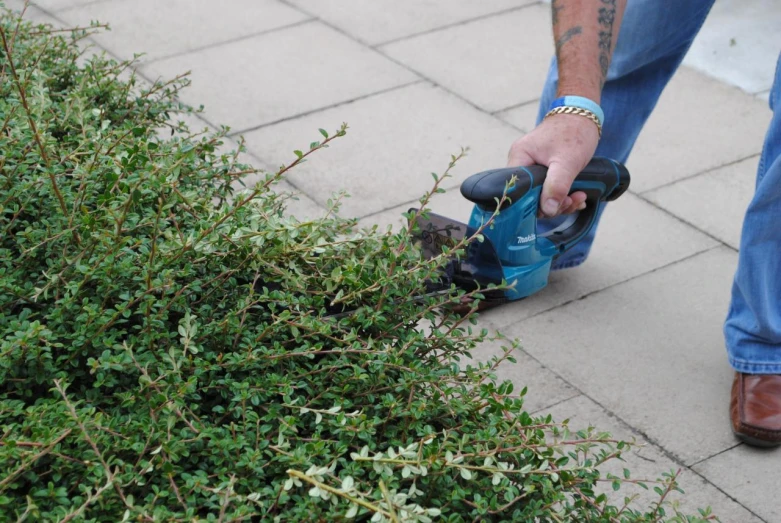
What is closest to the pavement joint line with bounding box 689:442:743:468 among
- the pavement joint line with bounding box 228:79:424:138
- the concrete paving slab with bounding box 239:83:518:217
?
the concrete paving slab with bounding box 239:83:518:217

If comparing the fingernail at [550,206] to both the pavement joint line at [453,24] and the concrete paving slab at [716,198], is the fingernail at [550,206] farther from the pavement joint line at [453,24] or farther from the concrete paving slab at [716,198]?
the pavement joint line at [453,24]

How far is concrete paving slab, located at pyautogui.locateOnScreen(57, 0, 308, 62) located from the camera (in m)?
5.83

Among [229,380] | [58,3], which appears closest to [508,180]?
[229,380]

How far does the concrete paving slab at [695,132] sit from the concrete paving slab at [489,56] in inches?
28.9

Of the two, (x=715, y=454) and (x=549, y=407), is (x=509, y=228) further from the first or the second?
(x=715, y=454)

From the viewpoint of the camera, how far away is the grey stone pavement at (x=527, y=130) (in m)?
3.29

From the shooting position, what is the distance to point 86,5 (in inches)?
251

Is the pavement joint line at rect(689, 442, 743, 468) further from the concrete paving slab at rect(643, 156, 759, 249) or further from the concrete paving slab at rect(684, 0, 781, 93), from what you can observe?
the concrete paving slab at rect(684, 0, 781, 93)

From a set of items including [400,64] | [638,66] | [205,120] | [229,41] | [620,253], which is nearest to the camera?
[638,66]

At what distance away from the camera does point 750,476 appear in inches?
118

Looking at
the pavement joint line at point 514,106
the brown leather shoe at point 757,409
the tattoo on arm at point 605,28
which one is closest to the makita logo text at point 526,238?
the tattoo on arm at point 605,28

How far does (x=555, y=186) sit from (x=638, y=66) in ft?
3.88

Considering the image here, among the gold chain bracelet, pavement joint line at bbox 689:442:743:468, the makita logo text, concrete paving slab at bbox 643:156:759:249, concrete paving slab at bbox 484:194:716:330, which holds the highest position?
the gold chain bracelet

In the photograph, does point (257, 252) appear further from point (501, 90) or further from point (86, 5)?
point (86, 5)
